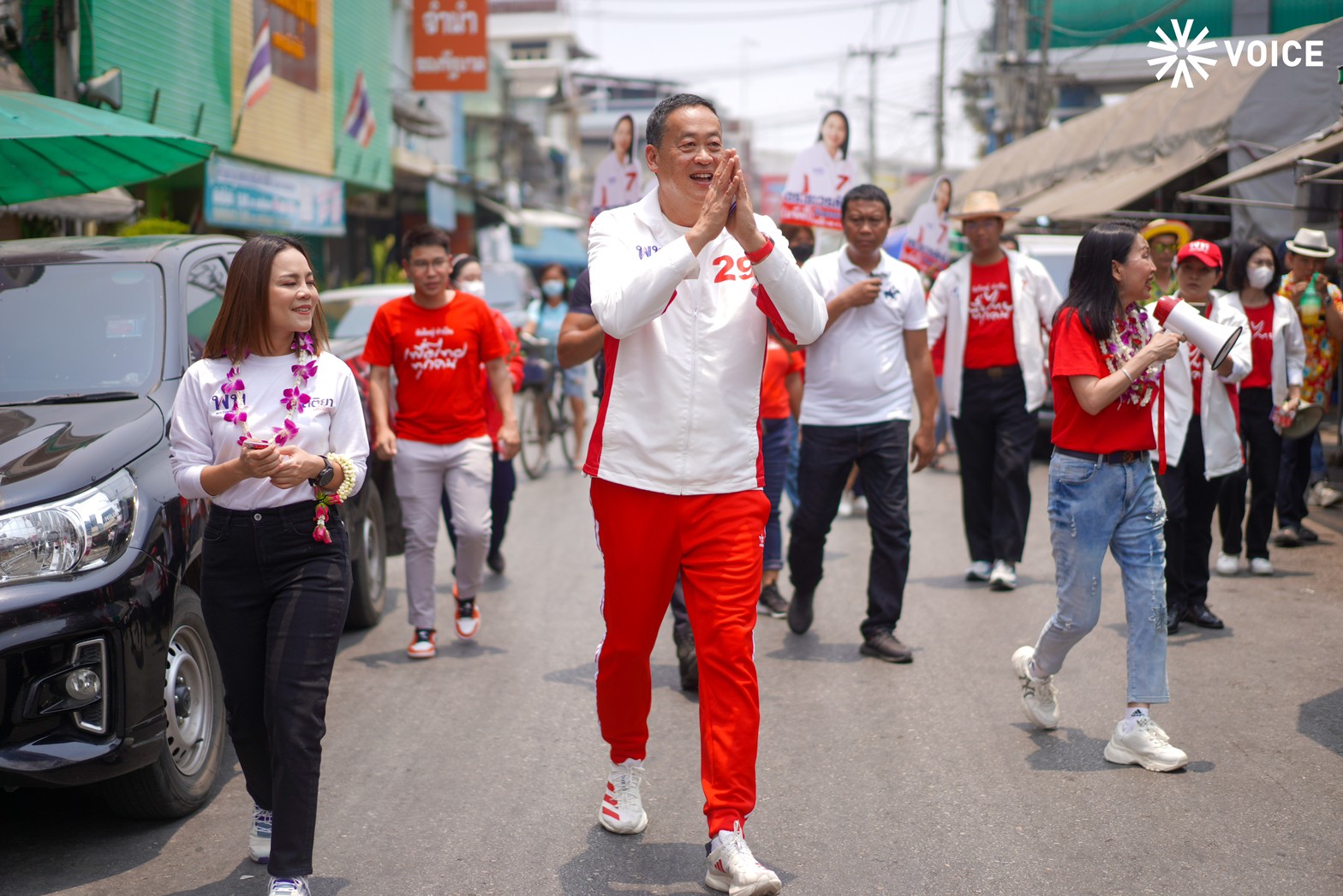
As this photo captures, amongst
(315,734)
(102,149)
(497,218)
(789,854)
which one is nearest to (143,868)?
(315,734)

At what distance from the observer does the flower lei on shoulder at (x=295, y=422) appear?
3.79 m

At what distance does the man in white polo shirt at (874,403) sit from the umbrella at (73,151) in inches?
145

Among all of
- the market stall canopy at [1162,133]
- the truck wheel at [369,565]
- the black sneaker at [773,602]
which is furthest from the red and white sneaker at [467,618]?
the market stall canopy at [1162,133]

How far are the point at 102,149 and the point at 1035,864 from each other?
5963 mm

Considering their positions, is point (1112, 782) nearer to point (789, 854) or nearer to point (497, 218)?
point (789, 854)

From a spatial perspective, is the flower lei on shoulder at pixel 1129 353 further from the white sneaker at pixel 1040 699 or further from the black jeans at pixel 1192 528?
the black jeans at pixel 1192 528

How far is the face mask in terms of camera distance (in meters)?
7.82

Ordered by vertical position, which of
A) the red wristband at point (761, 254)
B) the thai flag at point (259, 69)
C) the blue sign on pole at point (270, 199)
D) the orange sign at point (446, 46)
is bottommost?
the red wristband at point (761, 254)

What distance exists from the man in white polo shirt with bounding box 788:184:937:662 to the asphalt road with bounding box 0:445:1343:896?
46cm

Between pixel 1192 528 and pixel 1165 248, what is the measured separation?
4.89ft

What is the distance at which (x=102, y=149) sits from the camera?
24.1 feet

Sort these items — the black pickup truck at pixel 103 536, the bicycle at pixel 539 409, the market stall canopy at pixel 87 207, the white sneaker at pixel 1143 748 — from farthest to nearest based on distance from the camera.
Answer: the bicycle at pixel 539 409 < the market stall canopy at pixel 87 207 < the white sneaker at pixel 1143 748 < the black pickup truck at pixel 103 536

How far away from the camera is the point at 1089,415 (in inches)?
199

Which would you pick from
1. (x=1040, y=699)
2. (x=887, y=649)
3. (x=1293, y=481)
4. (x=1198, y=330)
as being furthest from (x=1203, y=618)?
(x=1293, y=481)
